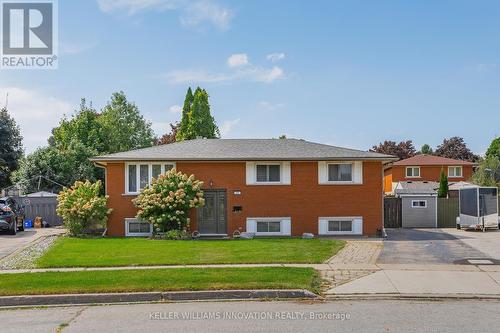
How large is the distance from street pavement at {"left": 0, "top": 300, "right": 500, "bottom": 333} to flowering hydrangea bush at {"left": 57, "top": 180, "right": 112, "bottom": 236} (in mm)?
13037

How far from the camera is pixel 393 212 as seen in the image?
2862cm

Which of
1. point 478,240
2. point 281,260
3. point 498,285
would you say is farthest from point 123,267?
point 478,240

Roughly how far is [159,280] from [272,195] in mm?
12224

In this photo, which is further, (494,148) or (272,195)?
(494,148)

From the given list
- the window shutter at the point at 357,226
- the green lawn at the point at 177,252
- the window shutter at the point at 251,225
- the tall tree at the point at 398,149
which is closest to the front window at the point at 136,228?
the green lawn at the point at 177,252

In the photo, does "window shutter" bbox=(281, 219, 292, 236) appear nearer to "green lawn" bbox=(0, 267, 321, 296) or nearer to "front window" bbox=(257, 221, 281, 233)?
"front window" bbox=(257, 221, 281, 233)

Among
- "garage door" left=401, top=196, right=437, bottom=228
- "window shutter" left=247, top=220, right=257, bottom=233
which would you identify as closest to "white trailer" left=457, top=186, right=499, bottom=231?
"garage door" left=401, top=196, right=437, bottom=228

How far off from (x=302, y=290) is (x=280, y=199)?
12.7 m

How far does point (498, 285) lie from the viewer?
1166 cm

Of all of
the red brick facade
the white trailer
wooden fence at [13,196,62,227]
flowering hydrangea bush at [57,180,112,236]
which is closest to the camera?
flowering hydrangea bush at [57,180,112,236]

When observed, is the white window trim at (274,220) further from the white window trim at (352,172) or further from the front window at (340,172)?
the front window at (340,172)

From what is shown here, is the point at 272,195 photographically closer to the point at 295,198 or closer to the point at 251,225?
Answer: the point at 295,198

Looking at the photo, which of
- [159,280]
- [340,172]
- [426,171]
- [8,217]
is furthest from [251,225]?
[426,171]

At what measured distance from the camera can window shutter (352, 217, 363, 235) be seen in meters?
23.3
